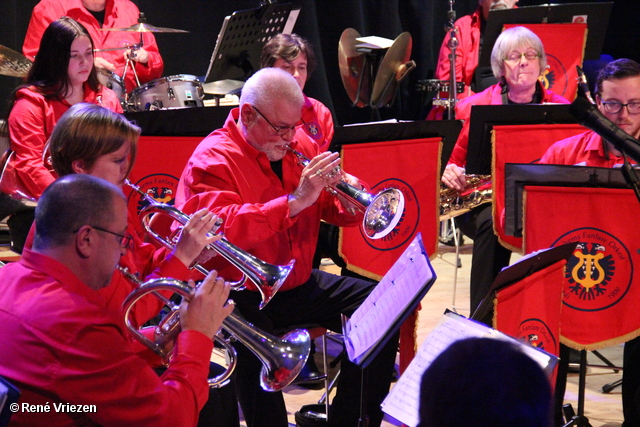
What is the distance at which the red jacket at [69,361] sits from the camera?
1668 millimetres

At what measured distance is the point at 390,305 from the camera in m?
2.37

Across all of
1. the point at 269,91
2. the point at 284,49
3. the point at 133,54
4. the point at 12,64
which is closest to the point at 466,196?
the point at 284,49

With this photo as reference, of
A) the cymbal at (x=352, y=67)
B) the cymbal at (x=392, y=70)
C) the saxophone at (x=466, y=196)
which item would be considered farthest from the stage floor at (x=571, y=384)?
the cymbal at (x=352, y=67)

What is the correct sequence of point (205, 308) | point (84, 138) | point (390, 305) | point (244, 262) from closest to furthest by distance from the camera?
point (205, 308)
point (390, 305)
point (84, 138)
point (244, 262)

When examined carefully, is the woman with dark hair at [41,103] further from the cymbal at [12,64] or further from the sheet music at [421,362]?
the sheet music at [421,362]

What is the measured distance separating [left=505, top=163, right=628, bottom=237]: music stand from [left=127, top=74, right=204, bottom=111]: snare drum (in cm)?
245

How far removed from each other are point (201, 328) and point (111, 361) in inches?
11.0

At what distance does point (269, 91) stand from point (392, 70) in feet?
13.0

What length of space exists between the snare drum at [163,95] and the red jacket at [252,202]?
5.47 feet

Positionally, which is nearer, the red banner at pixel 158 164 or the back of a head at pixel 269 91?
the back of a head at pixel 269 91

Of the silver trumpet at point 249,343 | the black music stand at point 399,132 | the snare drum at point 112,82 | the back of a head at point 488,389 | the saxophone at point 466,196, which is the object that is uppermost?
the snare drum at point 112,82

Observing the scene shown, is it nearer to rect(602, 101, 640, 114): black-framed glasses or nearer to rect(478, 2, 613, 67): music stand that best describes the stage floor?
rect(602, 101, 640, 114): black-framed glasses

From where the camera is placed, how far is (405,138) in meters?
3.93

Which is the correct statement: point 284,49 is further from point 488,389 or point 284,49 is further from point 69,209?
point 488,389
